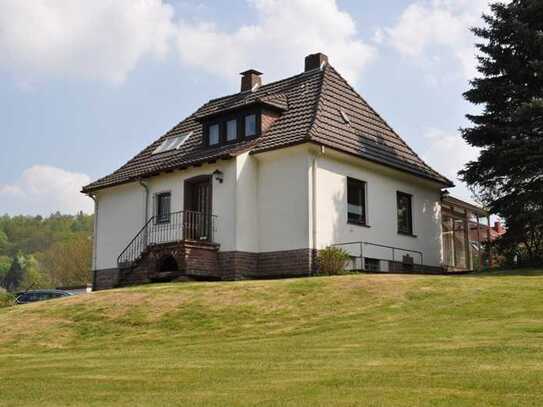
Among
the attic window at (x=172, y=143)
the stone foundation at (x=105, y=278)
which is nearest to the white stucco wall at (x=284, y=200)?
the attic window at (x=172, y=143)

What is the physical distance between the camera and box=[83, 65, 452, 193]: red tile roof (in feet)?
80.0

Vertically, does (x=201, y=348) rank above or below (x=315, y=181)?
below

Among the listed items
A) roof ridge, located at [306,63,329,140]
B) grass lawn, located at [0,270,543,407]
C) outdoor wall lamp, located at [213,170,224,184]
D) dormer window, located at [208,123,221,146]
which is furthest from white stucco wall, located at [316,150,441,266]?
grass lawn, located at [0,270,543,407]

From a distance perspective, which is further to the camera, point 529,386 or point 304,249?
point 304,249

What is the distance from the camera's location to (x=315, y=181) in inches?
920

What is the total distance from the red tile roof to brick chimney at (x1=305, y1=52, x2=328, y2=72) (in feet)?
1.07

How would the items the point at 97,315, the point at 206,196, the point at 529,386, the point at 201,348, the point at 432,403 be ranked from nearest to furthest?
the point at 432,403 < the point at 529,386 < the point at 201,348 < the point at 97,315 < the point at 206,196

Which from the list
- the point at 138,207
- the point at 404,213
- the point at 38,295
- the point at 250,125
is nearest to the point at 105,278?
the point at 138,207

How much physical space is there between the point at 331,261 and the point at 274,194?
9.96 feet

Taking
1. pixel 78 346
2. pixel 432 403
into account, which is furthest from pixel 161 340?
pixel 432 403

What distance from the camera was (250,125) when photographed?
2580cm

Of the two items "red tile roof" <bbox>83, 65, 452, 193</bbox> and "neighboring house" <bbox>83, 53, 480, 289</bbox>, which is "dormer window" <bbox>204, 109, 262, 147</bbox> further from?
"red tile roof" <bbox>83, 65, 452, 193</bbox>

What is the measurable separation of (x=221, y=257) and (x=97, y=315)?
7.49 m

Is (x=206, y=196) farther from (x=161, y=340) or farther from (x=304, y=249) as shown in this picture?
(x=161, y=340)
